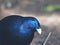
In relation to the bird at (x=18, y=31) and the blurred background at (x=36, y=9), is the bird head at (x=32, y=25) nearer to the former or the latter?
the bird at (x=18, y=31)

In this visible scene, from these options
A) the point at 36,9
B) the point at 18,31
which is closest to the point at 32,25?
the point at 18,31

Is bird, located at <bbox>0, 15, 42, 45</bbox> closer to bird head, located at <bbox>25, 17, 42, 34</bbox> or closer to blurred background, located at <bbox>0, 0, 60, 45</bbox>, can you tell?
bird head, located at <bbox>25, 17, 42, 34</bbox>

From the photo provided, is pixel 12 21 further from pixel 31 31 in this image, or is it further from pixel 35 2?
pixel 35 2

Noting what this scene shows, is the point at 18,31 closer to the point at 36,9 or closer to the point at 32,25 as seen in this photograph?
the point at 32,25

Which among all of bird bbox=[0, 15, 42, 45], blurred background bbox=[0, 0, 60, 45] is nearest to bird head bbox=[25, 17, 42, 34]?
bird bbox=[0, 15, 42, 45]

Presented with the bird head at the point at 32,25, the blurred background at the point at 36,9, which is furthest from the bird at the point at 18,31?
the blurred background at the point at 36,9

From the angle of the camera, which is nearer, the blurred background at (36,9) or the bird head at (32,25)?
the bird head at (32,25)

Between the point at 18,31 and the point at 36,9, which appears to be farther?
the point at 36,9

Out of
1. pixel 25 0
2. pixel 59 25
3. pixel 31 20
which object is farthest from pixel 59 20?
pixel 31 20

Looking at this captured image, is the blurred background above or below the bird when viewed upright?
below
